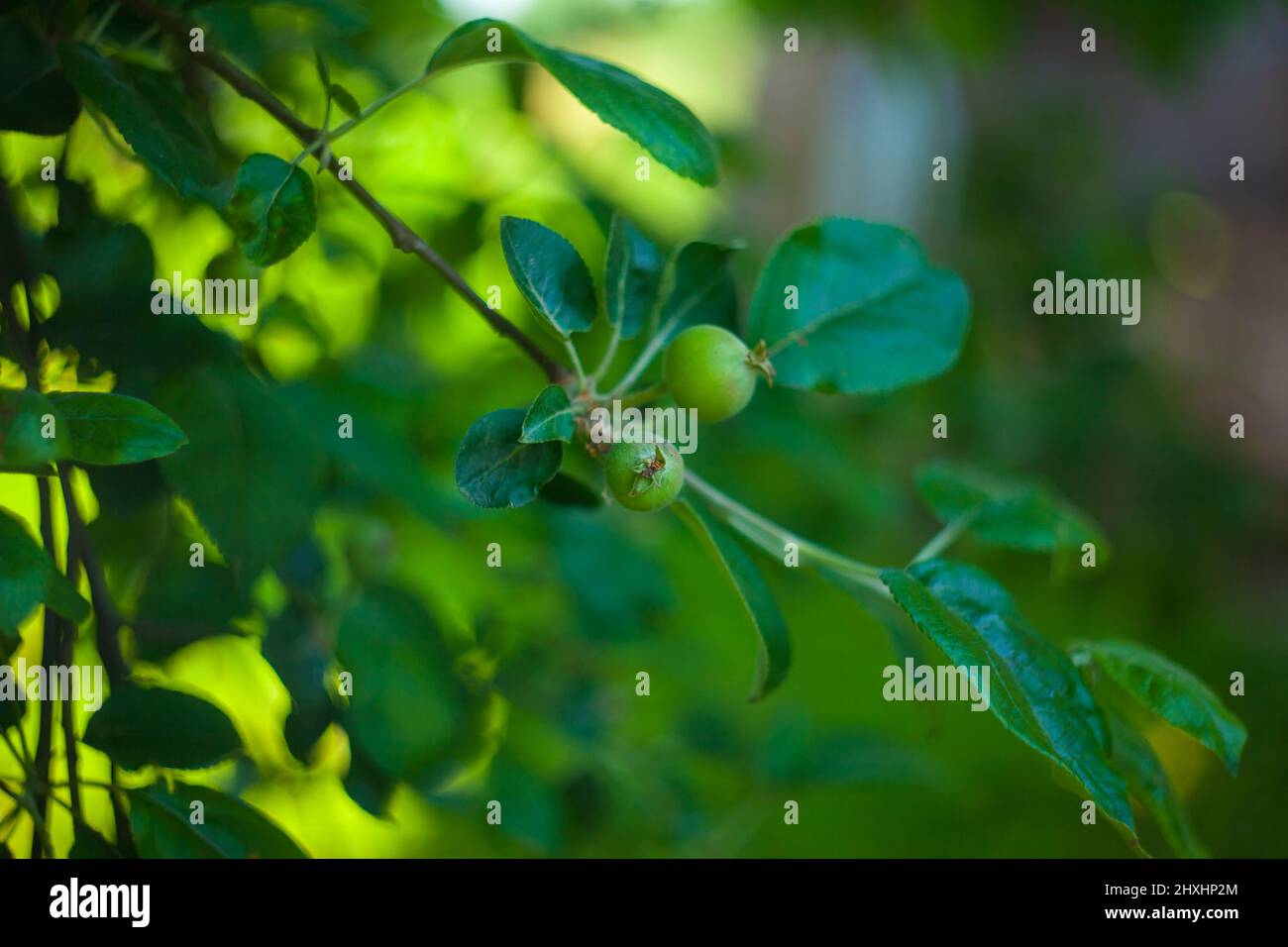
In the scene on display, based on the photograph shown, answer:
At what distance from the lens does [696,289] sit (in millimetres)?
371

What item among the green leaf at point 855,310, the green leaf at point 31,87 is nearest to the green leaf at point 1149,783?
the green leaf at point 855,310

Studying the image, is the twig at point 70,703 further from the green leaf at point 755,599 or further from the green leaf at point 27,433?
the green leaf at point 755,599

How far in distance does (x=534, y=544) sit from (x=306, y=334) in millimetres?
254

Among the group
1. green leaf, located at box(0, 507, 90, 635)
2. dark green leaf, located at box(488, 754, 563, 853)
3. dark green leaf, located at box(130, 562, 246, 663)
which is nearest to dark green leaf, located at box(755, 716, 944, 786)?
dark green leaf, located at box(488, 754, 563, 853)

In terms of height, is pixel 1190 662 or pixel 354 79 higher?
pixel 354 79

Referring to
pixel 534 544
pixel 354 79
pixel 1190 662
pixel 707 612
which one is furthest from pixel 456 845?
pixel 1190 662

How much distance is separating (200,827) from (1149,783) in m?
0.33

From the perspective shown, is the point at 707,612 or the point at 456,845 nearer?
the point at 456,845

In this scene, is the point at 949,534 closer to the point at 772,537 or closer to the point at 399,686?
the point at 772,537

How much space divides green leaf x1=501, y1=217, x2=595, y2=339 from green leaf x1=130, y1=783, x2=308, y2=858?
199mm

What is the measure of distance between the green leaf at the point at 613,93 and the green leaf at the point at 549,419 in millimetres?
81

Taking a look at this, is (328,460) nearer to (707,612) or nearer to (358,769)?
(358,769)

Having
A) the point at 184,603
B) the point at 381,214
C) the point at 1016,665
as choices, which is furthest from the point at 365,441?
the point at 1016,665

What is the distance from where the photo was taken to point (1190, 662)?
5.96ft
